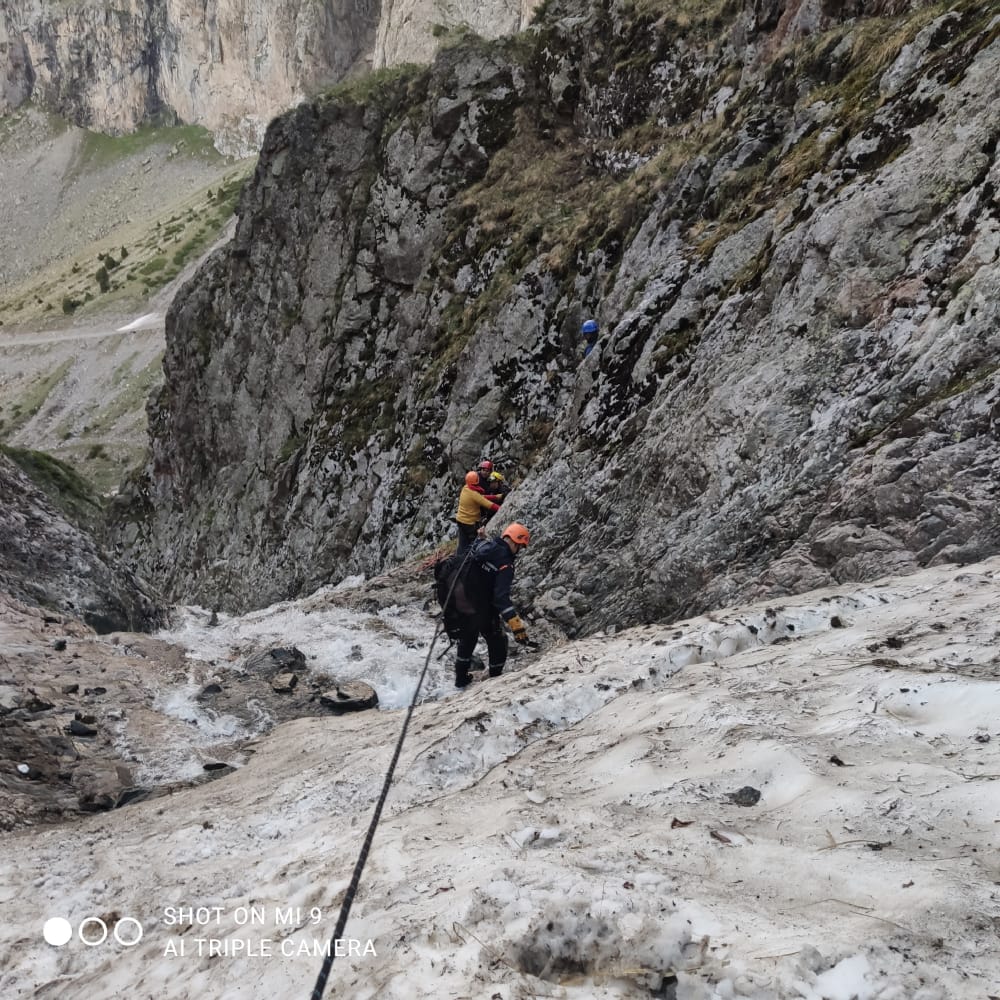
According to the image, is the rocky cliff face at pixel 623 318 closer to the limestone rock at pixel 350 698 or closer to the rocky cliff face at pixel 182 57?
the limestone rock at pixel 350 698

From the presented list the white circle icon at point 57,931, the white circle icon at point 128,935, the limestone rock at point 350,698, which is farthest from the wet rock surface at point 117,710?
the white circle icon at point 128,935

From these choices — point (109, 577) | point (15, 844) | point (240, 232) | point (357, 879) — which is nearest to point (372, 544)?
point (109, 577)

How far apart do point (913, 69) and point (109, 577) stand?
1660cm

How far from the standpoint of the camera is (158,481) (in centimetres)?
3934

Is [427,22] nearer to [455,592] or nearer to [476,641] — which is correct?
[455,592]

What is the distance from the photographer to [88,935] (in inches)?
200

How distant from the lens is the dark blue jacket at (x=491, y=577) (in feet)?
30.8

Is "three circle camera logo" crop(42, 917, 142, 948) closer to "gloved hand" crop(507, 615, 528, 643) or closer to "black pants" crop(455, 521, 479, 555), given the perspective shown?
"gloved hand" crop(507, 615, 528, 643)

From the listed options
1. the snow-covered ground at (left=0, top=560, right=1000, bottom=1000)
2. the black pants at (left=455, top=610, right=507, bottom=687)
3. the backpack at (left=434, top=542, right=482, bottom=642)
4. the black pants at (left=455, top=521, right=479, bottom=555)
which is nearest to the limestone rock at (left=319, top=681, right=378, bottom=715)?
the black pants at (left=455, top=610, right=507, bottom=687)

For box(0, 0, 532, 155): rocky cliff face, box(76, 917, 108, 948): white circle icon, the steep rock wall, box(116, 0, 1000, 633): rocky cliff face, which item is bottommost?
box(76, 917, 108, 948): white circle icon

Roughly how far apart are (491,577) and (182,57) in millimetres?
164990

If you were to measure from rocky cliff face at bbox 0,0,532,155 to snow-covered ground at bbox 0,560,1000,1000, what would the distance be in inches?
4749

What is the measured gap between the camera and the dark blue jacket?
9.38 m

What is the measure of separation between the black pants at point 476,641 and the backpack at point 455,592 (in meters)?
0.10
